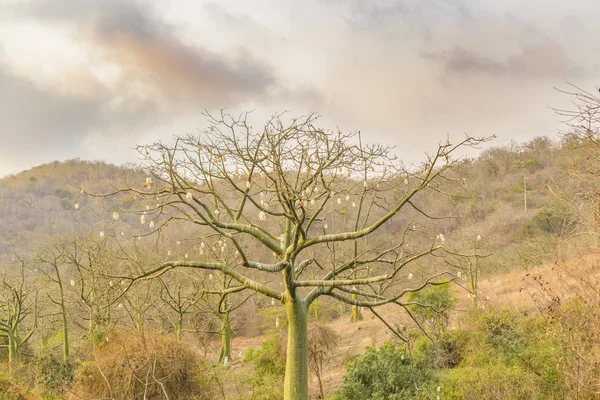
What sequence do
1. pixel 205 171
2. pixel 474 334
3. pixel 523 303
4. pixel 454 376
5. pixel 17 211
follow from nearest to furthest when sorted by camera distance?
pixel 205 171, pixel 454 376, pixel 474 334, pixel 523 303, pixel 17 211

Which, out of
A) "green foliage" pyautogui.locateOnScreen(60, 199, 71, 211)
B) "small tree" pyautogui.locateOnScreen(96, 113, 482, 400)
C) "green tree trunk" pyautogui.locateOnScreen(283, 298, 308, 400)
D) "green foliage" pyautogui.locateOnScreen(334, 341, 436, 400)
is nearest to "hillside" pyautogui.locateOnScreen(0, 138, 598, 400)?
"green foliage" pyautogui.locateOnScreen(334, 341, 436, 400)

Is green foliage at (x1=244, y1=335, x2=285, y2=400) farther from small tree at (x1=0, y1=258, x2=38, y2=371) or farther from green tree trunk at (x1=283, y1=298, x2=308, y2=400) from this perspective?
small tree at (x1=0, y1=258, x2=38, y2=371)

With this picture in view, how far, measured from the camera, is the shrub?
8.68 meters

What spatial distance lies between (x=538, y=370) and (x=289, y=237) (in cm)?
615

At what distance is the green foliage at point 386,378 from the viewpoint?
8602 millimetres

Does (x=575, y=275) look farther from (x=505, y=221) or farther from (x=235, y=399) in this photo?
(x=505, y=221)

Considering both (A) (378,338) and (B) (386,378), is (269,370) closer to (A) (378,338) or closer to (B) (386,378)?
(B) (386,378)

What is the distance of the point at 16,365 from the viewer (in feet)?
54.1

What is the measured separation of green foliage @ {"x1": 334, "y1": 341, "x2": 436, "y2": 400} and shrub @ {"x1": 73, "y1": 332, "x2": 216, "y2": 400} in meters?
3.15

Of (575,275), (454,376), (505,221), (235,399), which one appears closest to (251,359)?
(235,399)

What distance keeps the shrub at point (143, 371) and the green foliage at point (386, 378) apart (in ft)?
10.3

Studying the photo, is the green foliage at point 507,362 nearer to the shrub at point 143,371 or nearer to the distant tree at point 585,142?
the distant tree at point 585,142

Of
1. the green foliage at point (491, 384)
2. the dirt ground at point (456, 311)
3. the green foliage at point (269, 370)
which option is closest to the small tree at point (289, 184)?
the green foliage at point (491, 384)

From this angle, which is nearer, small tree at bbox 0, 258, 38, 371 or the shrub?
the shrub
